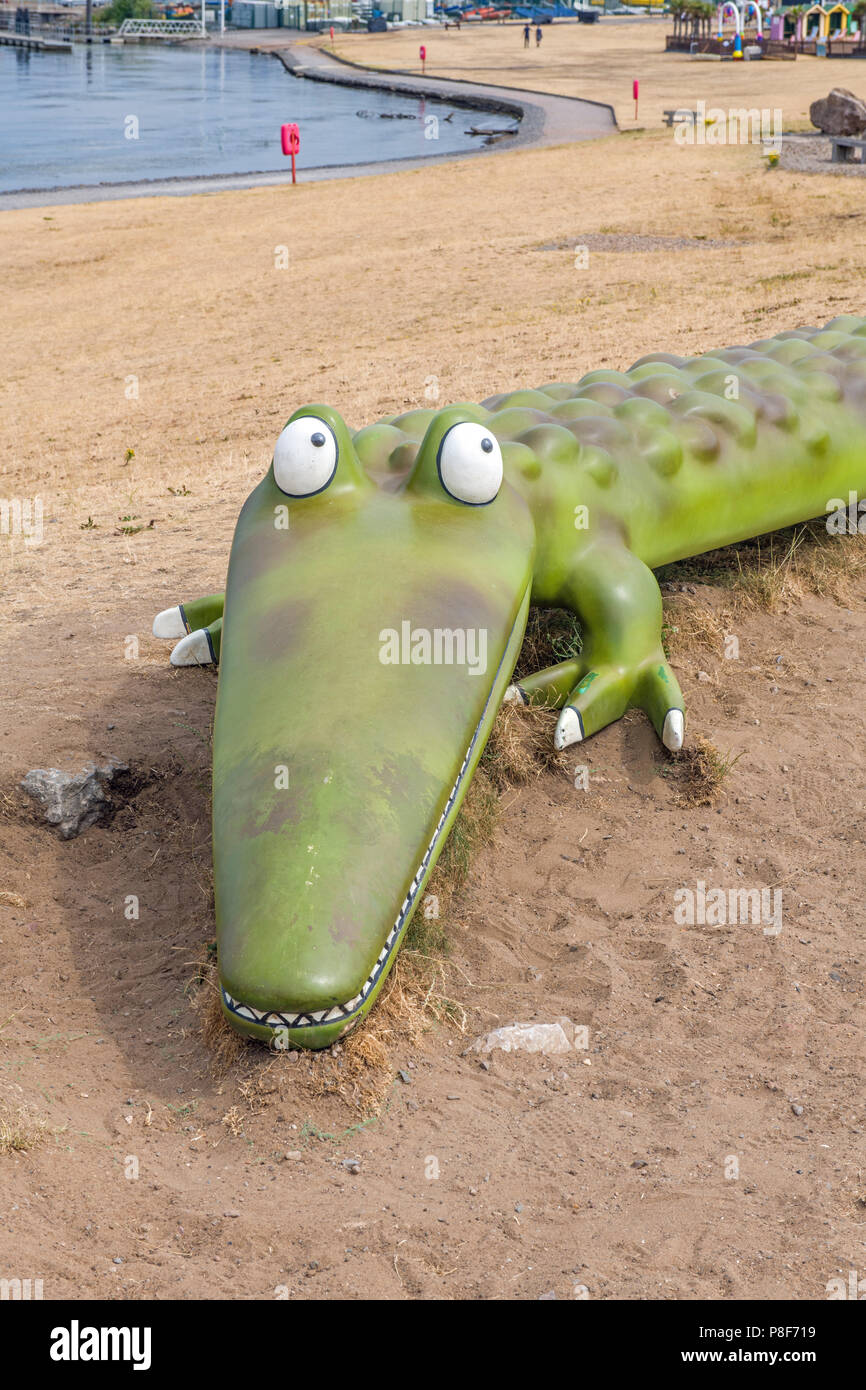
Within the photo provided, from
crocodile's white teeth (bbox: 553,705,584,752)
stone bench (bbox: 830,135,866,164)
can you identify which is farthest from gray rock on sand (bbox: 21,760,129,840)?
stone bench (bbox: 830,135,866,164)

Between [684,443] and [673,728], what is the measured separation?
182 centimetres

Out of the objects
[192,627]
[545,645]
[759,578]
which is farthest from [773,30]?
[192,627]

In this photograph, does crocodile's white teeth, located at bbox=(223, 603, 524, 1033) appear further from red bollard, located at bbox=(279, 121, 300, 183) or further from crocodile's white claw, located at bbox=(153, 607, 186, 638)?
red bollard, located at bbox=(279, 121, 300, 183)

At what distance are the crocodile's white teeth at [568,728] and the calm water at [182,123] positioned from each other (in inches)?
1404

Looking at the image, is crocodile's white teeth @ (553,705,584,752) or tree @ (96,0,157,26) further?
tree @ (96,0,157,26)

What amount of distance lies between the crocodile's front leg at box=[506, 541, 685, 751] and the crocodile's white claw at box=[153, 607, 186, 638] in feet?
6.41

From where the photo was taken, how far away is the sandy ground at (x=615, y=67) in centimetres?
4808

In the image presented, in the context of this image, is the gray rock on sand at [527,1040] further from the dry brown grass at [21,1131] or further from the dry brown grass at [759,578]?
the dry brown grass at [759,578]

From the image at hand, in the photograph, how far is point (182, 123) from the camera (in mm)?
54094

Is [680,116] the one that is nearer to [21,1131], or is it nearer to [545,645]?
[545,645]

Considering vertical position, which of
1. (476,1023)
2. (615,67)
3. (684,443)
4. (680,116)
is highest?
(615,67)

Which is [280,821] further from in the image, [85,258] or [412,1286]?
[85,258]

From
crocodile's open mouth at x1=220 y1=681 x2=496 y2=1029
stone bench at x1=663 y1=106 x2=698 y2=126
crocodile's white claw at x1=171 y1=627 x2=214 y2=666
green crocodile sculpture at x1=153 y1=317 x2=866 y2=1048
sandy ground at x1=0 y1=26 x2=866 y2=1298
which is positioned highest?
stone bench at x1=663 y1=106 x2=698 y2=126

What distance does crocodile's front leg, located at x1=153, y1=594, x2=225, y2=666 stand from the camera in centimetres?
706
